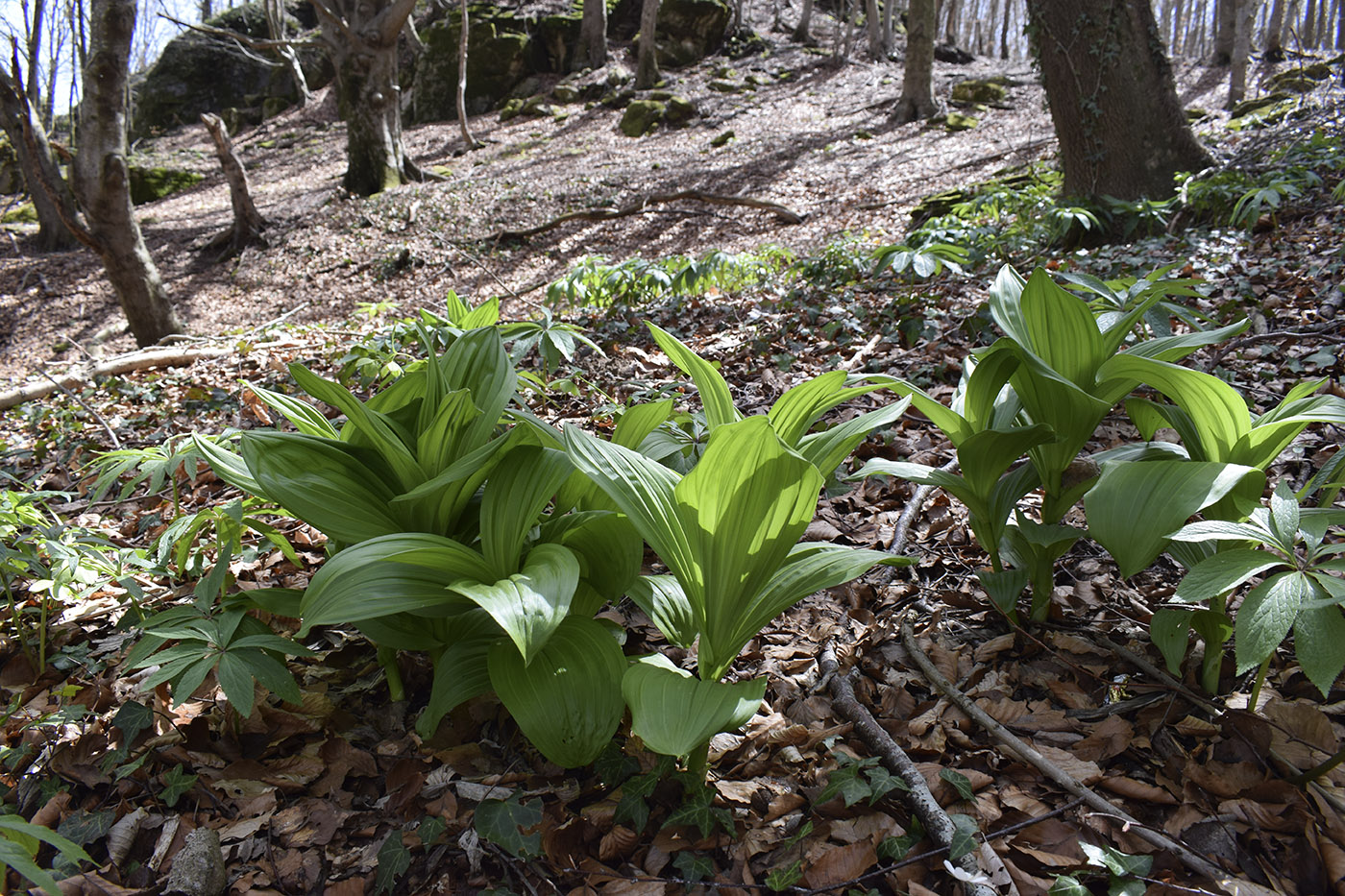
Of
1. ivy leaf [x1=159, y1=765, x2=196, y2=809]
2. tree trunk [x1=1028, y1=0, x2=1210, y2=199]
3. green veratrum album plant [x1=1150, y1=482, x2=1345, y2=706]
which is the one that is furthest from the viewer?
tree trunk [x1=1028, y1=0, x2=1210, y2=199]

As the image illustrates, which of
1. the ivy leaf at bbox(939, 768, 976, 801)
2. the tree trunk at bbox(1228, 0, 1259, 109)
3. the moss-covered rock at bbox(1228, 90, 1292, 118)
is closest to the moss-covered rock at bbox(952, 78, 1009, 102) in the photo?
the tree trunk at bbox(1228, 0, 1259, 109)

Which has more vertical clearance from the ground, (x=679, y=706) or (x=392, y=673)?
(x=679, y=706)

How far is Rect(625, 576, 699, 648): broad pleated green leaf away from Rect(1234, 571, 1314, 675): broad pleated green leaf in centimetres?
95

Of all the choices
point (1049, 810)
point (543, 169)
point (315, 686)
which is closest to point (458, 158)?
point (543, 169)

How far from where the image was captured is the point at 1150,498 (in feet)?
4.34

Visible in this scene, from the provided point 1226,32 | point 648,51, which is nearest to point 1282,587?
point 1226,32

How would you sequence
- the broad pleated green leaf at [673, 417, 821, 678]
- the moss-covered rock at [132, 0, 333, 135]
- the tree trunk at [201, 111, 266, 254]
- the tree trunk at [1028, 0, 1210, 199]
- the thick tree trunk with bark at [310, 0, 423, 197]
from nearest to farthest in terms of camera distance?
1. the broad pleated green leaf at [673, 417, 821, 678]
2. the tree trunk at [1028, 0, 1210, 199]
3. the tree trunk at [201, 111, 266, 254]
4. the thick tree trunk with bark at [310, 0, 423, 197]
5. the moss-covered rock at [132, 0, 333, 135]

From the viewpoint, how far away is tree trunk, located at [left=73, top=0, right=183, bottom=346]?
17.5ft

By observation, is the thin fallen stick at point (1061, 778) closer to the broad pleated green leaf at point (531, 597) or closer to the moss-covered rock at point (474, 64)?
the broad pleated green leaf at point (531, 597)

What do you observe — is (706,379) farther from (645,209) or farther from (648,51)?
(648,51)

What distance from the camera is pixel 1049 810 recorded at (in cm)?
137

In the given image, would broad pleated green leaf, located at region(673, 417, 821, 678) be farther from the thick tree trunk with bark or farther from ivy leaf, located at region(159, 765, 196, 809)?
the thick tree trunk with bark

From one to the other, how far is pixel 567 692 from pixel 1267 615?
4.07ft

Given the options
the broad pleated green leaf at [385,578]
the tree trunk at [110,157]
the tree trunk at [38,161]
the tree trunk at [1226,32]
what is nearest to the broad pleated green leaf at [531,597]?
the broad pleated green leaf at [385,578]
